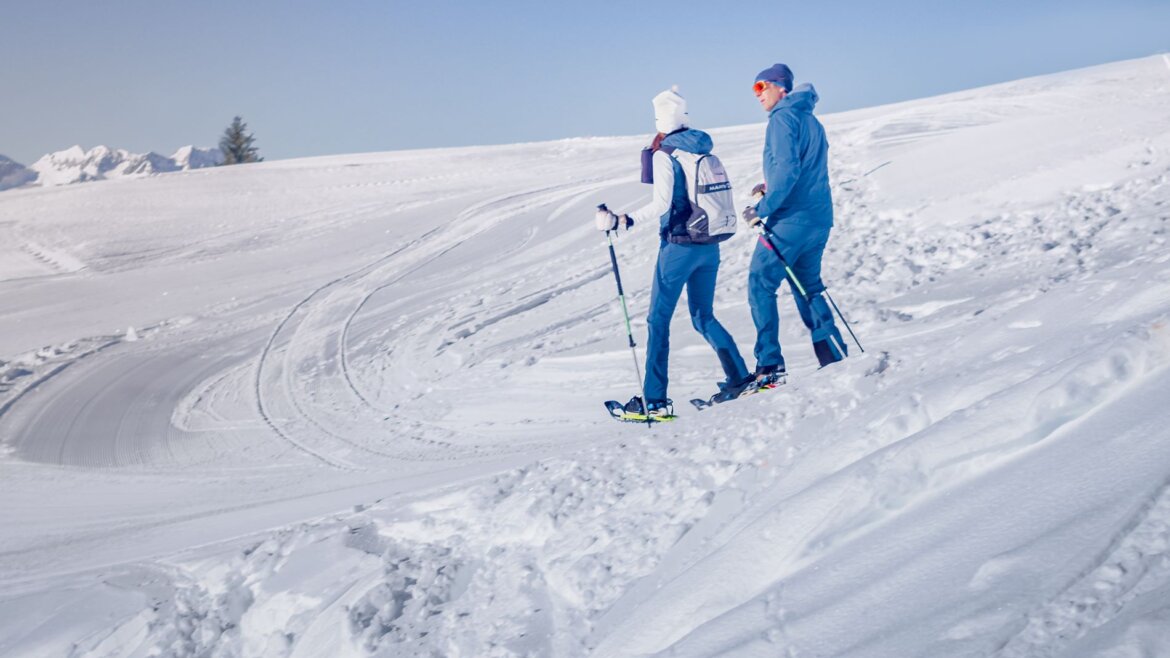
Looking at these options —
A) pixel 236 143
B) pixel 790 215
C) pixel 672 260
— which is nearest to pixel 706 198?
pixel 672 260

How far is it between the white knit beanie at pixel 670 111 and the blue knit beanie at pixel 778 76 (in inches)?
22.0

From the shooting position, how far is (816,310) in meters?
6.63

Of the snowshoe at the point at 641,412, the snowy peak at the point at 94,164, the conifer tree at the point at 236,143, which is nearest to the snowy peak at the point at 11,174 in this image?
the snowy peak at the point at 94,164

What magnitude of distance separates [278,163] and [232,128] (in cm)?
2672

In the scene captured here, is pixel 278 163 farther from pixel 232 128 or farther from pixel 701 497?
pixel 701 497

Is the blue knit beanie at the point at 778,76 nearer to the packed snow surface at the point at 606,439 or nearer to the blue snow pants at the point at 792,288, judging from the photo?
the blue snow pants at the point at 792,288

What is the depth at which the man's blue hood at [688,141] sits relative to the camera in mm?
6148

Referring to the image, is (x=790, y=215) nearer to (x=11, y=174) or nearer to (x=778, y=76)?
(x=778, y=76)

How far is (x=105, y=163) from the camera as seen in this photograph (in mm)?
159625

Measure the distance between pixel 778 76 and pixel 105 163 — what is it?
577 feet

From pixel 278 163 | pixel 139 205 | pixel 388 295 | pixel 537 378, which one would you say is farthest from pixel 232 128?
pixel 537 378

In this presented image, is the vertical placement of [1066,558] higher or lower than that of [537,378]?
higher

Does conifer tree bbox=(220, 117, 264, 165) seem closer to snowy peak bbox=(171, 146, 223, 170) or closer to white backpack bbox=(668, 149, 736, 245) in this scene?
white backpack bbox=(668, 149, 736, 245)

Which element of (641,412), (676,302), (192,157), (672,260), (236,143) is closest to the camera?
(672,260)
